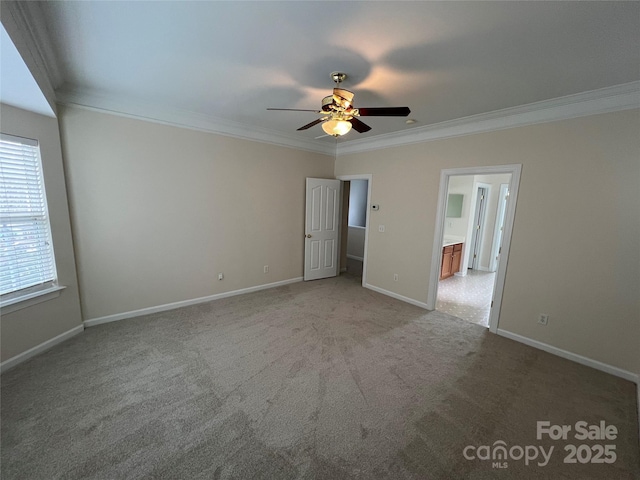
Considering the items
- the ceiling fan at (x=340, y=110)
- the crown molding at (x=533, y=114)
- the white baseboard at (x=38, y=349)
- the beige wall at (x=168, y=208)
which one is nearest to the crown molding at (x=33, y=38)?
the beige wall at (x=168, y=208)

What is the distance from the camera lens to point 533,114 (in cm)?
273

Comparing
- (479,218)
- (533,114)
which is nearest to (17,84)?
(533,114)

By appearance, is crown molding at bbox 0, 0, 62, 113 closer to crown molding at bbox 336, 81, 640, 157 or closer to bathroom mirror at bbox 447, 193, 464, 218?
crown molding at bbox 336, 81, 640, 157

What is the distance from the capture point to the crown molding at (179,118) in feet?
8.86

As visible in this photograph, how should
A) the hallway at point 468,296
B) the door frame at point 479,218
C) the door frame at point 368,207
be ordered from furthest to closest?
the door frame at point 479,218 < the door frame at point 368,207 < the hallway at point 468,296

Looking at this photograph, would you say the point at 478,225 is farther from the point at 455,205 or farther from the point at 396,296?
the point at 396,296

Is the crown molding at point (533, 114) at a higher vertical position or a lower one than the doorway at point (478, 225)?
higher

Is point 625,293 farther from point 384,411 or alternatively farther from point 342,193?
point 342,193

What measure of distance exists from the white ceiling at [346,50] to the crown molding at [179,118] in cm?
3

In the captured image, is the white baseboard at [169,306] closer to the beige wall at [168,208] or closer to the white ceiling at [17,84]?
the beige wall at [168,208]

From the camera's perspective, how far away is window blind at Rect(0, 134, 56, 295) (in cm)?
227

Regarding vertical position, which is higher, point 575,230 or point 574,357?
point 575,230

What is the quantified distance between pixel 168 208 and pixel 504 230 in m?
4.21

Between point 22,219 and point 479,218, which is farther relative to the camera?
point 479,218
